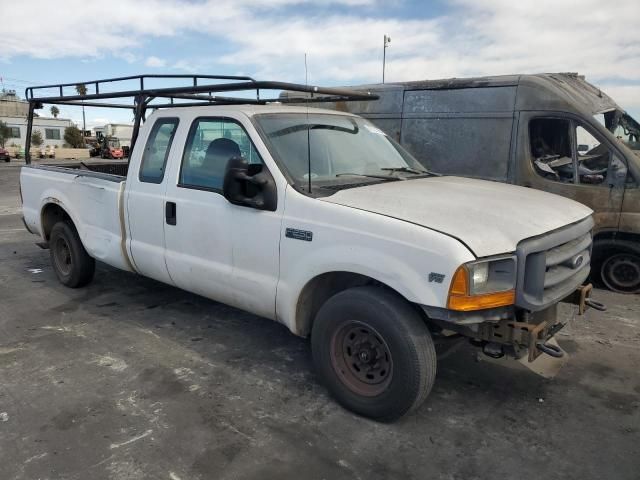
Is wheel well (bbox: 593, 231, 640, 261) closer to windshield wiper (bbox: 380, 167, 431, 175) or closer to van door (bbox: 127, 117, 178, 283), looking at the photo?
windshield wiper (bbox: 380, 167, 431, 175)

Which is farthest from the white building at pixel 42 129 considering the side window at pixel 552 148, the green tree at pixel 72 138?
the side window at pixel 552 148

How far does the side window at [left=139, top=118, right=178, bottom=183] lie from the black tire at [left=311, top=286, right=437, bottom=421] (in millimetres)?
2034

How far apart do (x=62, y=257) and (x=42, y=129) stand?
2348 inches

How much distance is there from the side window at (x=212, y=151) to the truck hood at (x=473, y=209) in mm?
908

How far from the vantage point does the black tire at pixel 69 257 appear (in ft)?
18.8

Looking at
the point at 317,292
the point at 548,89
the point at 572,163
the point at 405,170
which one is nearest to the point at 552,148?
the point at 572,163

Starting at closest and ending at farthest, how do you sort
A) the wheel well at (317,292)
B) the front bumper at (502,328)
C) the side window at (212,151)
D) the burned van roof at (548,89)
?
the front bumper at (502,328) → the wheel well at (317,292) → the side window at (212,151) → the burned van roof at (548,89)

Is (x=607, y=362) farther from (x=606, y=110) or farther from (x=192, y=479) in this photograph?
(x=606, y=110)

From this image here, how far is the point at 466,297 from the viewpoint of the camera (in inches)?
108

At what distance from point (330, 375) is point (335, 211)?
1057 millimetres

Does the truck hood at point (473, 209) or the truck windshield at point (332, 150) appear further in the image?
the truck windshield at point (332, 150)

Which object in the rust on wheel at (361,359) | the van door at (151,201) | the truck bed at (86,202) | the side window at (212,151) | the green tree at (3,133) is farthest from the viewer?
the green tree at (3,133)

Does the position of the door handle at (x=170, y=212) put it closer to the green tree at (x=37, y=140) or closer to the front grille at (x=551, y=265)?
the front grille at (x=551, y=265)

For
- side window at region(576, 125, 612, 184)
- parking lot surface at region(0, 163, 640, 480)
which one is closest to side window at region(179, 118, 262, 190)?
parking lot surface at region(0, 163, 640, 480)
